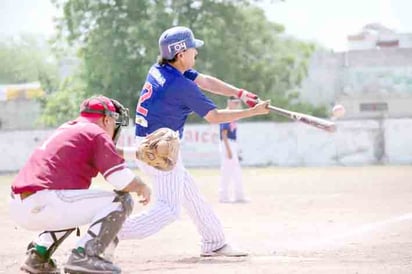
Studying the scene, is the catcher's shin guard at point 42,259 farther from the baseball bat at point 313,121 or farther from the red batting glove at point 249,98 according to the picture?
the red batting glove at point 249,98

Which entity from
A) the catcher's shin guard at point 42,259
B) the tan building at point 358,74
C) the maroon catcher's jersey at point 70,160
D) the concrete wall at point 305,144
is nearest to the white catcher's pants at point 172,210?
the catcher's shin guard at point 42,259

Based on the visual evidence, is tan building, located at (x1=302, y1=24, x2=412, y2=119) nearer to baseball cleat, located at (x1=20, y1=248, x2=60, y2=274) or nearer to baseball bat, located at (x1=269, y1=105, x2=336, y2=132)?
baseball bat, located at (x1=269, y1=105, x2=336, y2=132)

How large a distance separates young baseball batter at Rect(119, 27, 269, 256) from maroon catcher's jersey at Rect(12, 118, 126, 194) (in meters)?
1.38

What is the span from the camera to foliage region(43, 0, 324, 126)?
4716cm

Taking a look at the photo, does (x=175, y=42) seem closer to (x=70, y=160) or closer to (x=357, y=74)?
(x=70, y=160)

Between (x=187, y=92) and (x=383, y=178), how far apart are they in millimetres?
17519

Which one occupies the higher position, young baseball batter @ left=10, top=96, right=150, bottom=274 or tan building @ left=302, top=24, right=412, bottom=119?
young baseball batter @ left=10, top=96, right=150, bottom=274

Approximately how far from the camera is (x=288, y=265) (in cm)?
812

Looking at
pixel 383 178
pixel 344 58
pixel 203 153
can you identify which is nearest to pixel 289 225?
pixel 383 178

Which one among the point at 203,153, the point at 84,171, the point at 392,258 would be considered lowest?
the point at 203,153

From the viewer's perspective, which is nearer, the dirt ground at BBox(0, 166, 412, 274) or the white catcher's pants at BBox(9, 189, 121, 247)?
→ the white catcher's pants at BBox(9, 189, 121, 247)

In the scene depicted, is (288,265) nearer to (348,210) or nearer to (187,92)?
(187,92)

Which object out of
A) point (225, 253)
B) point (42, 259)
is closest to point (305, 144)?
point (225, 253)

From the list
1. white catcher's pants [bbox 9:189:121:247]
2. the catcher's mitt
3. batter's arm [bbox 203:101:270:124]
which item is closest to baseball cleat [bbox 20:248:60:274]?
white catcher's pants [bbox 9:189:121:247]
